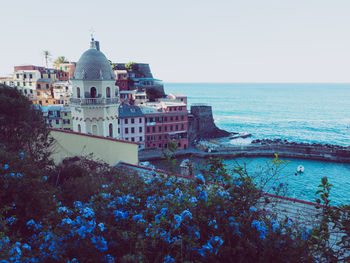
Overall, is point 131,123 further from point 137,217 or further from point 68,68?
point 137,217

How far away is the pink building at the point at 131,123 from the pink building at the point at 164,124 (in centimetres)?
106

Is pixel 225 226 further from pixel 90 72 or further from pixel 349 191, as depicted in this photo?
pixel 349 191

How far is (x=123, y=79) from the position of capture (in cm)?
6169

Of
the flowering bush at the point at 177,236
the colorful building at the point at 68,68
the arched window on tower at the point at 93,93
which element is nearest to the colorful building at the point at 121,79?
the colorful building at the point at 68,68

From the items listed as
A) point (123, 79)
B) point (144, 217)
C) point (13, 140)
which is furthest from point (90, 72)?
point (123, 79)

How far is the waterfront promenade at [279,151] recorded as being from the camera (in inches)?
1789

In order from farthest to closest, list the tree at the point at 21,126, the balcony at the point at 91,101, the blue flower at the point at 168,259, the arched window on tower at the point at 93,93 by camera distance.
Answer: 1. the arched window on tower at the point at 93,93
2. the balcony at the point at 91,101
3. the tree at the point at 21,126
4. the blue flower at the point at 168,259

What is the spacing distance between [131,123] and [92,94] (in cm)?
2429

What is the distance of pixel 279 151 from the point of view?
164ft

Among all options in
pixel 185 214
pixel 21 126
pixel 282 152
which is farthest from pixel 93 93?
pixel 282 152

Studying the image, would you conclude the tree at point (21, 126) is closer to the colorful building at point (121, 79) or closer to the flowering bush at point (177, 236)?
the flowering bush at point (177, 236)

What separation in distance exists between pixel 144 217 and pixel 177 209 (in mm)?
654

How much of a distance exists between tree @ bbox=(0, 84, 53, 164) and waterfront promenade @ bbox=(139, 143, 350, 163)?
103 ft

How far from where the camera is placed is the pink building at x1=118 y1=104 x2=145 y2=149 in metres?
43.0
